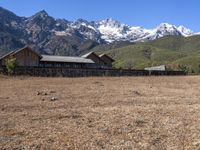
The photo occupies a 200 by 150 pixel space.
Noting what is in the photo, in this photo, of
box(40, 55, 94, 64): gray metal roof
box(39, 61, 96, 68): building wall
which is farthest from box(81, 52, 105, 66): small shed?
box(39, 61, 96, 68): building wall

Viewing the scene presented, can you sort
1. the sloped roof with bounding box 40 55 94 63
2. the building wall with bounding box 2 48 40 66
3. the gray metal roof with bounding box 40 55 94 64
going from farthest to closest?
the gray metal roof with bounding box 40 55 94 64, the sloped roof with bounding box 40 55 94 63, the building wall with bounding box 2 48 40 66

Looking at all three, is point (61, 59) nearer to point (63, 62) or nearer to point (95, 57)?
point (63, 62)

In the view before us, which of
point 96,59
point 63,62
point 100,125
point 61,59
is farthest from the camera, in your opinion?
point 96,59

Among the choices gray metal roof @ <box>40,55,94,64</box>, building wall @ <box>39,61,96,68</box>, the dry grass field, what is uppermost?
gray metal roof @ <box>40,55,94,64</box>

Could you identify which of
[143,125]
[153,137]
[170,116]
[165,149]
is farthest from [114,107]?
[165,149]

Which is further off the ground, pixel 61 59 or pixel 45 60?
pixel 61 59

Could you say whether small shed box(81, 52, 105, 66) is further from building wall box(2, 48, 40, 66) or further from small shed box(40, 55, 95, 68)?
building wall box(2, 48, 40, 66)

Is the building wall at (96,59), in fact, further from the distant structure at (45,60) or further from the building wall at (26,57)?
the building wall at (26,57)

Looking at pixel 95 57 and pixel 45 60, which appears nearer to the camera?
pixel 45 60

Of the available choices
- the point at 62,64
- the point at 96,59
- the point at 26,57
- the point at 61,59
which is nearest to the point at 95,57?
the point at 96,59

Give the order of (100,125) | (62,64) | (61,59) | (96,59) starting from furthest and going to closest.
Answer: (96,59)
(61,59)
(62,64)
(100,125)

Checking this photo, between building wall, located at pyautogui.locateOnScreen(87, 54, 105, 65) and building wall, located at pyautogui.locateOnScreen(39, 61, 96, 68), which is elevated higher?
building wall, located at pyautogui.locateOnScreen(87, 54, 105, 65)

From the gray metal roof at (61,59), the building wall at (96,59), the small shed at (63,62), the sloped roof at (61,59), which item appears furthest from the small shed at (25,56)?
the building wall at (96,59)

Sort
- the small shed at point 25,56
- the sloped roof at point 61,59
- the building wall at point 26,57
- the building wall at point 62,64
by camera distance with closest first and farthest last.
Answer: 1. the small shed at point 25,56
2. the building wall at point 26,57
3. the building wall at point 62,64
4. the sloped roof at point 61,59
